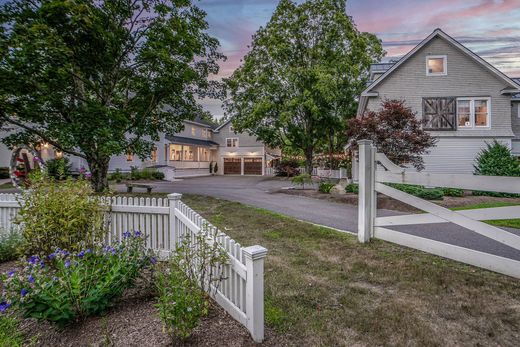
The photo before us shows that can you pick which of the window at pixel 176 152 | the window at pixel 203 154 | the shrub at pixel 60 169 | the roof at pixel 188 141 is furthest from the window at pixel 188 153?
the shrub at pixel 60 169

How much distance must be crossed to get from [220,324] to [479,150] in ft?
60.9

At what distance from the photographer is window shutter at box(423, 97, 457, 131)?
16000 millimetres

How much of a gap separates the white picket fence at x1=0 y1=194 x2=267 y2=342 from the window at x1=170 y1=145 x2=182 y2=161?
2296 cm

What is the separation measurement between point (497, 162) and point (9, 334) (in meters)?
19.0

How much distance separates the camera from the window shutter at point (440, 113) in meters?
16.0

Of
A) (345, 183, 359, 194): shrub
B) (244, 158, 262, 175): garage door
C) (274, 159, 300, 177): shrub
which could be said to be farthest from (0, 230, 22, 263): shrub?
(244, 158, 262, 175): garage door

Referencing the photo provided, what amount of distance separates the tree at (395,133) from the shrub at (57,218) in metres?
11.5

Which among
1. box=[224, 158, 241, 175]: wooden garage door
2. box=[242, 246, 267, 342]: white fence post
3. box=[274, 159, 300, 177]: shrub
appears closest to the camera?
box=[242, 246, 267, 342]: white fence post

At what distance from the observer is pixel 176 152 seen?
95.9 ft

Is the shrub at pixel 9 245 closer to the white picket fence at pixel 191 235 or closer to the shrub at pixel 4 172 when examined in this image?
the white picket fence at pixel 191 235

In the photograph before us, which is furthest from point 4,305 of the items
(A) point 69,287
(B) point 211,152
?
(B) point 211,152

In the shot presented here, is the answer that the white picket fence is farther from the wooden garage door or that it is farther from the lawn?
the wooden garage door

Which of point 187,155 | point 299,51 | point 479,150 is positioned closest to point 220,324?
point 479,150

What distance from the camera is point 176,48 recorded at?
1058 cm
